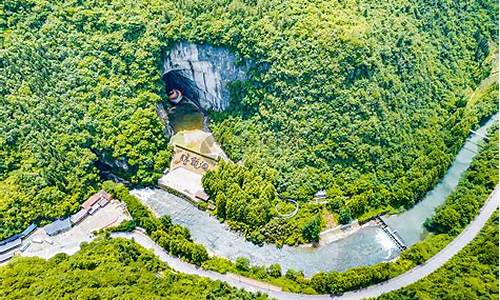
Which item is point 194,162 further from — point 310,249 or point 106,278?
point 106,278

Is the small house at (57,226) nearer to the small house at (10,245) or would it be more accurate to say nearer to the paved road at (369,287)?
the small house at (10,245)

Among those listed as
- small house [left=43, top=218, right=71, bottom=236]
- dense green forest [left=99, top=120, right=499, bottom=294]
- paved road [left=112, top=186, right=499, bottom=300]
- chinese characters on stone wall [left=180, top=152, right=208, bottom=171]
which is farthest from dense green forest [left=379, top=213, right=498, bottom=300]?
small house [left=43, top=218, right=71, bottom=236]

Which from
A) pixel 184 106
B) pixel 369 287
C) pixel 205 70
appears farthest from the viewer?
pixel 184 106

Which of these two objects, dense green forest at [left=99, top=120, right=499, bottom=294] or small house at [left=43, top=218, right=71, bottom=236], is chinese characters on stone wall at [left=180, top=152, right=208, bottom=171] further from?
small house at [left=43, top=218, right=71, bottom=236]

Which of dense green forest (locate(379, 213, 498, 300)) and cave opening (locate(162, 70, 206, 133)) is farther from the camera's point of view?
cave opening (locate(162, 70, 206, 133))

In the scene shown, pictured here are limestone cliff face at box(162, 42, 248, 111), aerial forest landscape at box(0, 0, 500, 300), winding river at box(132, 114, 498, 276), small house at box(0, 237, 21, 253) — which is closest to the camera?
aerial forest landscape at box(0, 0, 500, 300)

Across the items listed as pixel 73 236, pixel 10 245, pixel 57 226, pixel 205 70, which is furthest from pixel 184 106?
pixel 10 245

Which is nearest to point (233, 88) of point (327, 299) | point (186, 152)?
point (186, 152)
